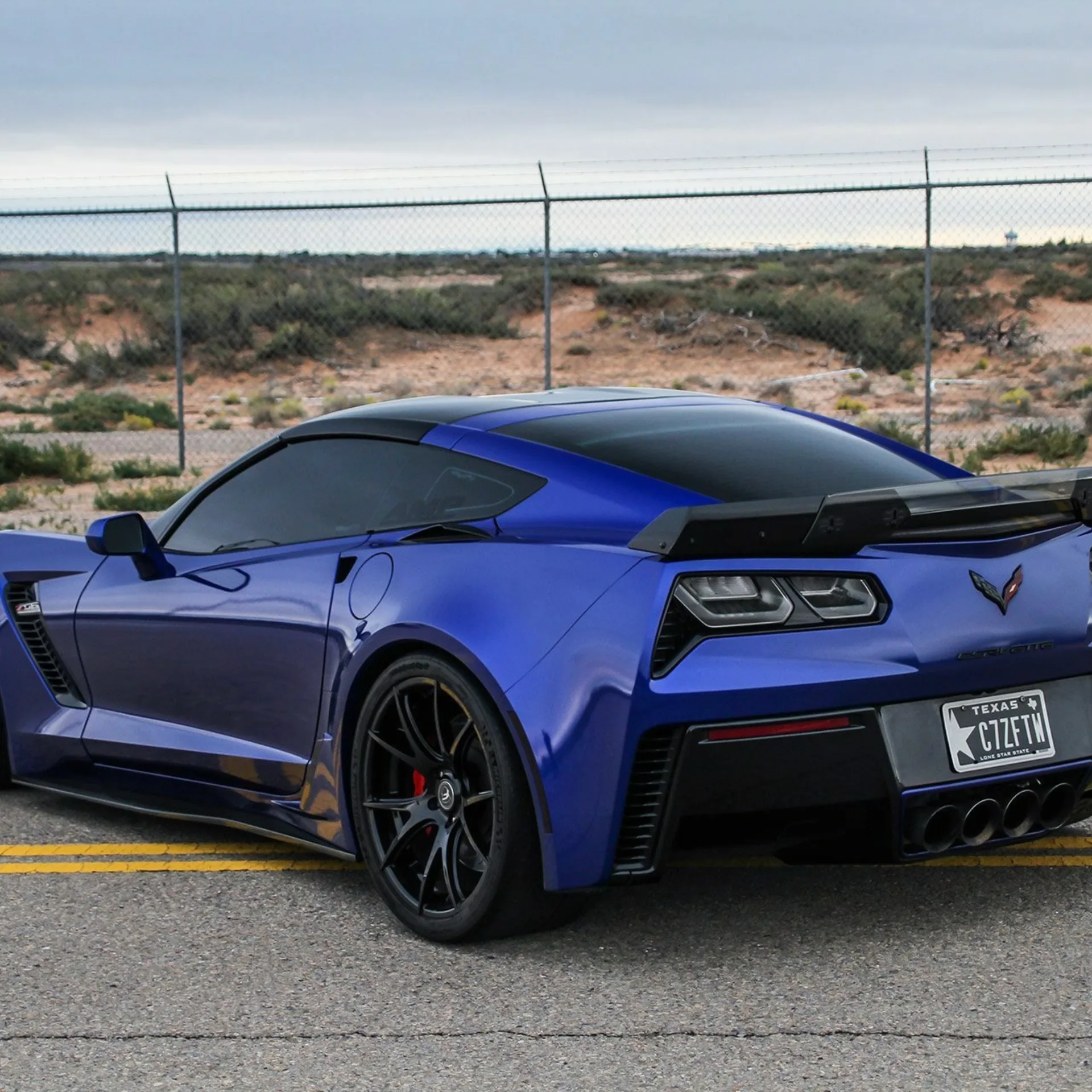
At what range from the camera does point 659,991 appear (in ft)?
13.4

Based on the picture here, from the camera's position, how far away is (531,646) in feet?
13.7

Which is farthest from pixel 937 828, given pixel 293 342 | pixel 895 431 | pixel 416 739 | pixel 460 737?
pixel 293 342

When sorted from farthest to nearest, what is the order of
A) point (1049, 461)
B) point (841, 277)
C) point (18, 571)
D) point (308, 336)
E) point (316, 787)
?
point (841, 277) → point (308, 336) → point (1049, 461) → point (18, 571) → point (316, 787)

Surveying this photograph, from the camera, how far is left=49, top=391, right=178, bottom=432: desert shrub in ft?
87.2

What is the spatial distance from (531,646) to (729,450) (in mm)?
1002

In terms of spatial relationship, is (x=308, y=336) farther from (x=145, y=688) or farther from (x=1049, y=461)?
(x=145, y=688)

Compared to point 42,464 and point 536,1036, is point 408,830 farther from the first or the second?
point 42,464

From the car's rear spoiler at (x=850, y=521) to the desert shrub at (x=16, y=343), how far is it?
114 ft

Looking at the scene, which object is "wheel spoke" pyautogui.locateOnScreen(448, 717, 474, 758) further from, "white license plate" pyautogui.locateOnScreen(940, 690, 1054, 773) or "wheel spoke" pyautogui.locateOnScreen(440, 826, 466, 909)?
"white license plate" pyautogui.locateOnScreen(940, 690, 1054, 773)

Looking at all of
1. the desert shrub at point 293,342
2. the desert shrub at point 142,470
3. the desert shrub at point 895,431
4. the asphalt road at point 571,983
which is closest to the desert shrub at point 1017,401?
the desert shrub at point 895,431

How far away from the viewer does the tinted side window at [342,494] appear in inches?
187

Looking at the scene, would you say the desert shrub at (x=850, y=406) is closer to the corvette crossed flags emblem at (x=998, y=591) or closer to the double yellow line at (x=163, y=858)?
the double yellow line at (x=163, y=858)

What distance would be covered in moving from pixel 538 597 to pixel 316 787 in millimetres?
1015

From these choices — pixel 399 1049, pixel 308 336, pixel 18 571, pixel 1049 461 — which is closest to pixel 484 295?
pixel 308 336
